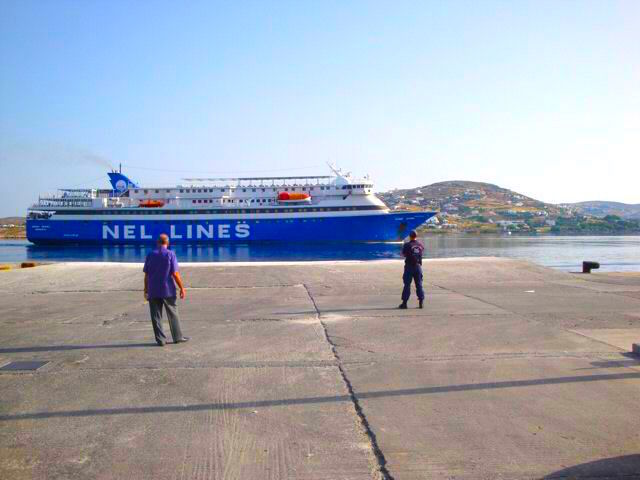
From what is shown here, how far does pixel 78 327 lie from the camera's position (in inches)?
312

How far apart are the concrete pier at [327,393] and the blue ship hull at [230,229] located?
56.3 m

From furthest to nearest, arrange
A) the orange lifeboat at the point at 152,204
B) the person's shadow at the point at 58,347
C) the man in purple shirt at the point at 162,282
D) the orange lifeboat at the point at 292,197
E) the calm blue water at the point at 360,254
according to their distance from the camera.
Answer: the orange lifeboat at the point at 152,204 → the orange lifeboat at the point at 292,197 → the calm blue water at the point at 360,254 → the man in purple shirt at the point at 162,282 → the person's shadow at the point at 58,347

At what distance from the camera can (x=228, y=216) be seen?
68438mm

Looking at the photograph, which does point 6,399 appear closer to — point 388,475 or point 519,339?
point 388,475

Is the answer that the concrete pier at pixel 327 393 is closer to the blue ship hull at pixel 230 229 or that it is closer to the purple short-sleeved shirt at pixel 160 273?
the purple short-sleeved shirt at pixel 160 273

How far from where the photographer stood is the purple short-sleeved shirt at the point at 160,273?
6.86 meters

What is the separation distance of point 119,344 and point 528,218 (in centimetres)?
12282

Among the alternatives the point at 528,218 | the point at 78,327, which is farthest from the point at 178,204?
the point at 528,218

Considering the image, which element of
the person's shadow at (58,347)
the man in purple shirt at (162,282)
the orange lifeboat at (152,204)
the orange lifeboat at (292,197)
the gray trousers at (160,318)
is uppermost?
the orange lifeboat at (292,197)

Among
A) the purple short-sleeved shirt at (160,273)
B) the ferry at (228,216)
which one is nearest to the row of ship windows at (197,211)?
the ferry at (228,216)

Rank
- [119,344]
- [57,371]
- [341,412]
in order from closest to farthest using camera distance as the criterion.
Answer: [341,412] < [57,371] < [119,344]

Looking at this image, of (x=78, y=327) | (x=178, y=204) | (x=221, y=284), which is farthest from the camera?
(x=178, y=204)

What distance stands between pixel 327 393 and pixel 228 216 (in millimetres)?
65068

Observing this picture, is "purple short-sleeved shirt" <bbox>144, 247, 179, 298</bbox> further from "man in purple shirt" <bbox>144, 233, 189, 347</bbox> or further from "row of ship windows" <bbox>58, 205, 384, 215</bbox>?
"row of ship windows" <bbox>58, 205, 384, 215</bbox>
